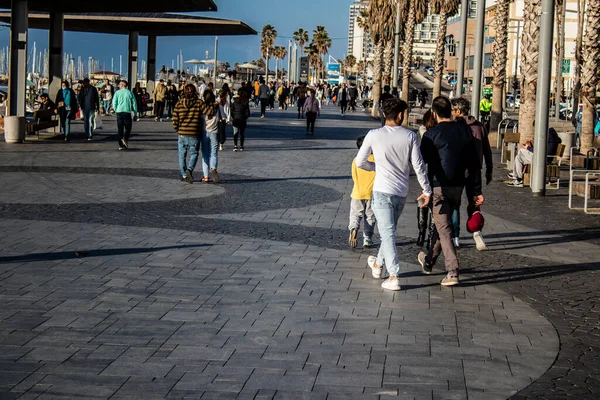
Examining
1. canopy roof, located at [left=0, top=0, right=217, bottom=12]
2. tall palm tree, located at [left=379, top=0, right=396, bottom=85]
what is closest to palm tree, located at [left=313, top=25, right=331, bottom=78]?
tall palm tree, located at [left=379, top=0, right=396, bottom=85]

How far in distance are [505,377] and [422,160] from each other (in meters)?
3.09

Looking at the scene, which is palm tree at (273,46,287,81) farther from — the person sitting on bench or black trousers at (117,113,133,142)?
the person sitting on bench

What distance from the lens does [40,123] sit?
91.5ft

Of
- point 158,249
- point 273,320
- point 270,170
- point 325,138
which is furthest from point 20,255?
point 325,138

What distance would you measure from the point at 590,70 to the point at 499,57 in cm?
850

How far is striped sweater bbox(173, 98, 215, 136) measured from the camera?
1811cm

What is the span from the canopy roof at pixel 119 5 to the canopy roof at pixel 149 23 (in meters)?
6.26

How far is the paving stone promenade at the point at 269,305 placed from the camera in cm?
610

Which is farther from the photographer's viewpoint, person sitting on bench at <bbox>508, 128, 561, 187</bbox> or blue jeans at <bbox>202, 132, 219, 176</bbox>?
person sitting on bench at <bbox>508, 128, 561, 187</bbox>

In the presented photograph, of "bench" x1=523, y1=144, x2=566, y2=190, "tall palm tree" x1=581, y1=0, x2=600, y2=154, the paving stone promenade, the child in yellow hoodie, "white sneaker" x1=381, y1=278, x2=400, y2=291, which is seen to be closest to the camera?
the paving stone promenade

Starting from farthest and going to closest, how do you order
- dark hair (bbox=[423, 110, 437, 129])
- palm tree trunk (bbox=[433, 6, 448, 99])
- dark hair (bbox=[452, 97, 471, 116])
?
palm tree trunk (bbox=[433, 6, 448, 99])
dark hair (bbox=[452, 97, 471, 116])
dark hair (bbox=[423, 110, 437, 129])

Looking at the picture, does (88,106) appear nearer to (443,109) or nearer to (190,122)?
(190,122)

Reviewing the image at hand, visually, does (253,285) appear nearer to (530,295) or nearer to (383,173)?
(383,173)

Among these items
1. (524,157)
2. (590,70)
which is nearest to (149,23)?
(590,70)
